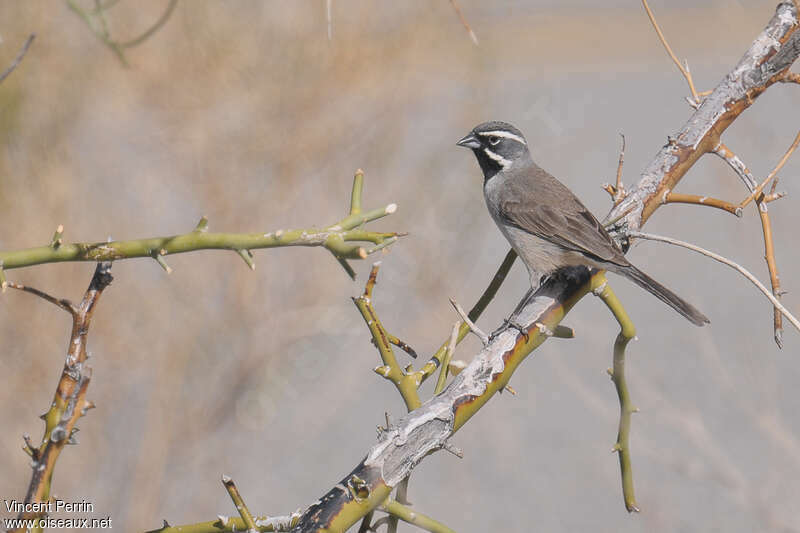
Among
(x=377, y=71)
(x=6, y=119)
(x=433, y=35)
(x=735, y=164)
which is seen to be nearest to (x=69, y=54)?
(x=6, y=119)

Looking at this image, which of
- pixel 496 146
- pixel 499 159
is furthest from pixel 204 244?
pixel 499 159

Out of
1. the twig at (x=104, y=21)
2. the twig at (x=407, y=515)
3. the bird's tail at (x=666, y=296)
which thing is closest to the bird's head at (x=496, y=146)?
the bird's tail at (x=666, y=296)

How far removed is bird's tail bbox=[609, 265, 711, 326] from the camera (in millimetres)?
3760

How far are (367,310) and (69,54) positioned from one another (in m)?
4.20

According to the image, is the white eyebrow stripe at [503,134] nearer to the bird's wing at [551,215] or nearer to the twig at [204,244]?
the bird's wing at [551,215]

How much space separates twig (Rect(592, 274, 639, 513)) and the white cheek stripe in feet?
9.87

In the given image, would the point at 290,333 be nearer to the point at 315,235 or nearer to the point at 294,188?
the point at 294,188

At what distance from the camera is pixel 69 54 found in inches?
210

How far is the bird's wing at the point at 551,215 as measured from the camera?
15.2 ft

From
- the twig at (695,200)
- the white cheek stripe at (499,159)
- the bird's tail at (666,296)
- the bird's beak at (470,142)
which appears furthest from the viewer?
the white cheek stripe at (499,159)

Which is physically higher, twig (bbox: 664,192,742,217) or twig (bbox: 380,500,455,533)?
twig (bbox: 664,192,742,217)

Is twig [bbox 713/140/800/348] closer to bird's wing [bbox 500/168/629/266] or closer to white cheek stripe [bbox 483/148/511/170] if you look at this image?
bird's wing [bbox 500/168/629/266]

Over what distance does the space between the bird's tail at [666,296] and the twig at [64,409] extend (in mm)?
2676

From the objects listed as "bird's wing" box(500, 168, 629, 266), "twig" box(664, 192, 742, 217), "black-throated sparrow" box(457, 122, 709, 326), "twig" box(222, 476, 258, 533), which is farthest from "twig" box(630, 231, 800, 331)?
"bird's wing" box(500, 168, 629, 266)
